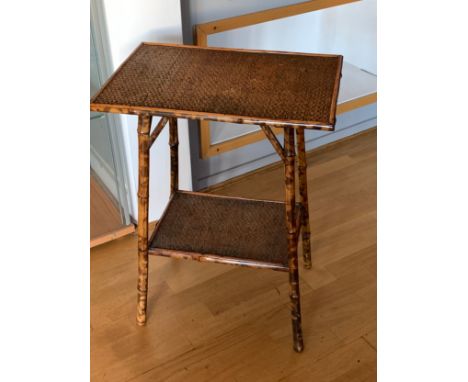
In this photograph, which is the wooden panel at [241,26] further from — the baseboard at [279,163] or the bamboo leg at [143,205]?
the bamboo leg at [143,205]

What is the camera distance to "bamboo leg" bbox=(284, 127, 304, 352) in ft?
4.17

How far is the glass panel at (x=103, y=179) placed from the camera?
1771mm

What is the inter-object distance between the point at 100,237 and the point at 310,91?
1.03 metres

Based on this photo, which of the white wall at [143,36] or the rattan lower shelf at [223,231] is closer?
the rattan lower shelf at [223,231]

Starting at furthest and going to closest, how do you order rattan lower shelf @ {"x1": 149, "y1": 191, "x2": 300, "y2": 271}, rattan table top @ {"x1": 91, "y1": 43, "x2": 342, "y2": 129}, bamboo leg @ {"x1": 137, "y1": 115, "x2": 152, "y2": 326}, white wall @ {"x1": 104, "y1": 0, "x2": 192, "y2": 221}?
white wall @ {"x1": 104, "y1": 0, "x2": 192, "y2": 221} < rattan lower shelf @ {"x1": 149, "y1": 191, "x2": 300, "y2": 271} < bamboo leg @ {"x1": 137, "y1": 115, "x2": 152, "y2": 326} < rattan table top @ {"x1": 91, "y1": 43, "x2": 342, "y2": 129}

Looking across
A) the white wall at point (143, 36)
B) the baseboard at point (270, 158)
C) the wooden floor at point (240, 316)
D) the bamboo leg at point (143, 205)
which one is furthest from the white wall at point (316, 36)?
the bamboo leg at point (143, 205)

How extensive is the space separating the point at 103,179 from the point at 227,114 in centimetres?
81

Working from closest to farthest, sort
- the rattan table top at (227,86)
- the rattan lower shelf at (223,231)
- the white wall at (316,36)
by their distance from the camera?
the rattan table top at (227,86), the rattan lower shelf at (223,231), the white wall at (316,36)

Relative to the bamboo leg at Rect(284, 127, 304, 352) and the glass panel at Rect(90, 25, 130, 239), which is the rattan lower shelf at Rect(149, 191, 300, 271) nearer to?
the bamboo leg at Rect(284, 127, 304, 352)

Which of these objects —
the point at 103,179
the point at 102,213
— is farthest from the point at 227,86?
the point at 102,213

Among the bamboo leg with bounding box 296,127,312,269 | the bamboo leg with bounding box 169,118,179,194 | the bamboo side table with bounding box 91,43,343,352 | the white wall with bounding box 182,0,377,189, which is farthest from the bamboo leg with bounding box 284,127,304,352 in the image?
the white wall with bounding box 182,0,377,189

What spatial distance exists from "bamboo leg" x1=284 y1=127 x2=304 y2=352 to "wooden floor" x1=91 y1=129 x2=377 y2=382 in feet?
0.27

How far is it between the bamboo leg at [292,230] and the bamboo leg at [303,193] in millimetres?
152
